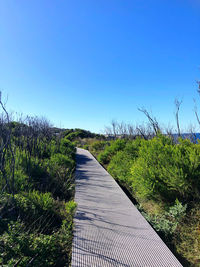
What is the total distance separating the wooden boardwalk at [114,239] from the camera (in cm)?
189

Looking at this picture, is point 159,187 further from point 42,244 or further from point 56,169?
point 56,169

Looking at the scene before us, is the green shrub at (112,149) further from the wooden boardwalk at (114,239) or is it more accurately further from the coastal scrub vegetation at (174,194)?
the wooden boardwalk at (114,239)

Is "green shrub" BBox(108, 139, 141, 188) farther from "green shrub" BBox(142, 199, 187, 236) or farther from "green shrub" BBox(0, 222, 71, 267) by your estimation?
"green shrub" BBox(0, 222, 71, 267)

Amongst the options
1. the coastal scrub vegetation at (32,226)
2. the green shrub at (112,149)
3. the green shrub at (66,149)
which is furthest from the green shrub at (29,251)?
the green shrub at (112,149)

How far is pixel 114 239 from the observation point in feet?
7.47

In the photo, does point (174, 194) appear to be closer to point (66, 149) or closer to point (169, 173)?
point (169, 173)

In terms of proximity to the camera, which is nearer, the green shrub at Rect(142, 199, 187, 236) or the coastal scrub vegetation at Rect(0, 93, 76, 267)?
the coastal scrub vegetation at Rect(0, 93, 76, 267)

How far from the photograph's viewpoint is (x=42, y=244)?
187 centimetres

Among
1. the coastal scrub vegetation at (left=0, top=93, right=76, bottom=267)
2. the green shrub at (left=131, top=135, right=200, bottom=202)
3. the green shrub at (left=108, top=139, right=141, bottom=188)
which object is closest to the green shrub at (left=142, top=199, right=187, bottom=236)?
the green shrub at (left=131, top=135, right=200, bottom=202)

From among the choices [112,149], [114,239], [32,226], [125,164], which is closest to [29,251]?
[32,226]

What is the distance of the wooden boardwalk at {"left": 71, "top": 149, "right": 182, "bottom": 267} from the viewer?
189 centimetres

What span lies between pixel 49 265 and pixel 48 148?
6.84m

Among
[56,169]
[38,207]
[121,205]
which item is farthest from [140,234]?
[56,169]

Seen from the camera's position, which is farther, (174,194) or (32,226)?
(174,194)
